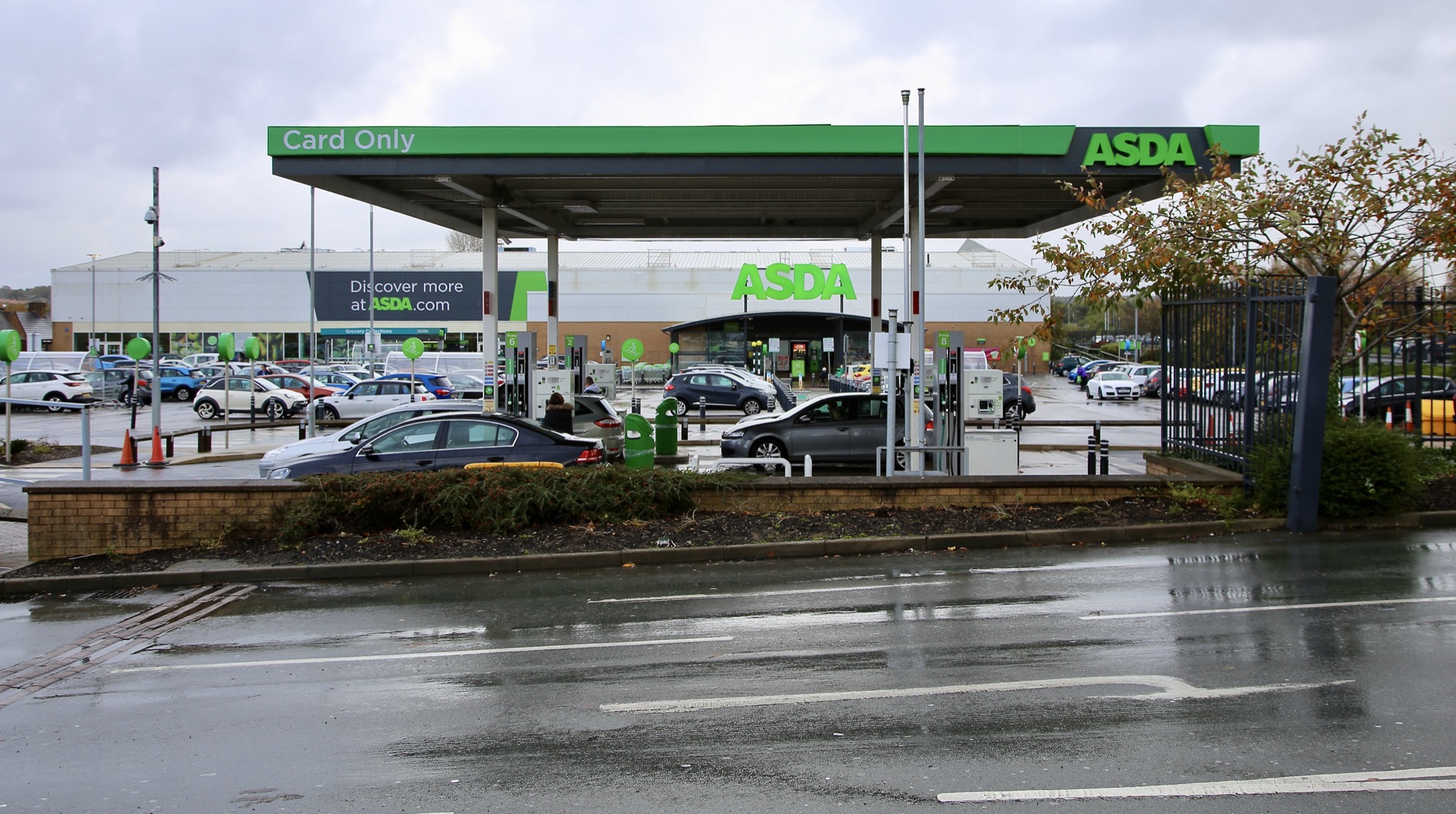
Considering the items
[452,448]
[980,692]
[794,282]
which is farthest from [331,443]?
[794,282]

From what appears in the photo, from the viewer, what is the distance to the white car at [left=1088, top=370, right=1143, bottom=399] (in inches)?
1800

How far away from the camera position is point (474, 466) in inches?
481

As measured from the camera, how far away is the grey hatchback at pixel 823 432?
672 inches

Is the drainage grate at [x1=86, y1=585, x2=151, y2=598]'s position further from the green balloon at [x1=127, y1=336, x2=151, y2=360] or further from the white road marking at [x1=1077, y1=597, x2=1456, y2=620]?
the green balloon at [x1=127, y1=336, x2=151, y2=360]

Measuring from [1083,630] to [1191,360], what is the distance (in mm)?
7649

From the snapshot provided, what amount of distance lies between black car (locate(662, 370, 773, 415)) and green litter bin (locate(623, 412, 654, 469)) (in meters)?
19.5

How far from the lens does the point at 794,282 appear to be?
57.7 metres

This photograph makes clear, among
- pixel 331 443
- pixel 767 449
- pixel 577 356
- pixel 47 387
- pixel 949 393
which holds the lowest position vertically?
pixel 767 449

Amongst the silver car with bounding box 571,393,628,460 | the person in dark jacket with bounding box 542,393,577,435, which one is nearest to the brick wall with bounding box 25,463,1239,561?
the person in dark jacket with bounding box 542,393,577,435

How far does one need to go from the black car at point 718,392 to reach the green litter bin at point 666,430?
17722mm

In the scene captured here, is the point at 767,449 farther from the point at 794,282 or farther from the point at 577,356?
the point at 794,282

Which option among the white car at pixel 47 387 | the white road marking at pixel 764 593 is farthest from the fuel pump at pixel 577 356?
the white car at pixel 47 387

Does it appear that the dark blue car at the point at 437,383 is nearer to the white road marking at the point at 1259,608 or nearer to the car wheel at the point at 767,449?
the car wheel at the point at 767,449

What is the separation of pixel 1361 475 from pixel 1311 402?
3.56ft
